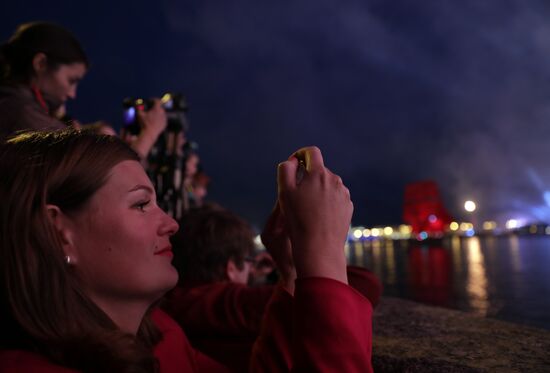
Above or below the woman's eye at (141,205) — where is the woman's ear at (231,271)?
below

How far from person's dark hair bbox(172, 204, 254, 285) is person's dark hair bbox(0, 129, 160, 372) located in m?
1.09

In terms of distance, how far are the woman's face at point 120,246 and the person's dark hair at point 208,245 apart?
1.01 metres

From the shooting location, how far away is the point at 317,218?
96cm

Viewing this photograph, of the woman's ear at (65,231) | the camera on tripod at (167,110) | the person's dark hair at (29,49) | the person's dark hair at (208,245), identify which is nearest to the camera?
the woman's ear at (65,231)

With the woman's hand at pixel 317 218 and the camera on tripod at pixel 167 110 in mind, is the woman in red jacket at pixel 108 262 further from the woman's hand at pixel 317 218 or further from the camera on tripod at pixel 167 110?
the camera on tripod at pixel 167 110

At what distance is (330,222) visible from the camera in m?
0.96

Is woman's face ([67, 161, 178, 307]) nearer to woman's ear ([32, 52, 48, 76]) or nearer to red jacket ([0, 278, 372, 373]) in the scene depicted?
red jacket ([0, 278, 372, 373])

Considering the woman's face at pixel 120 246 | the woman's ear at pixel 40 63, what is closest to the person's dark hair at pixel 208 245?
the woman's face at pixel 120 246

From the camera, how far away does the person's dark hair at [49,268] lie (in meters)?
0.93

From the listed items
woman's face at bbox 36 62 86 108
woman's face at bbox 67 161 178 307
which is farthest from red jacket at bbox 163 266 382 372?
woman's face at bbox 36 62 86 108

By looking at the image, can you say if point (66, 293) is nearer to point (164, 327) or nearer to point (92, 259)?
point (92, 259)

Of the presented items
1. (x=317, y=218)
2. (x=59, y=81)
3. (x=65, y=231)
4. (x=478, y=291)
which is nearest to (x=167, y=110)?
(x=59, y=81)

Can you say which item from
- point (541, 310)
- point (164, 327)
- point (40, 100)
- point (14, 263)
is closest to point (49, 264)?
point (14, 263)

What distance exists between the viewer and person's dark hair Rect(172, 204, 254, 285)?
7.11ft
